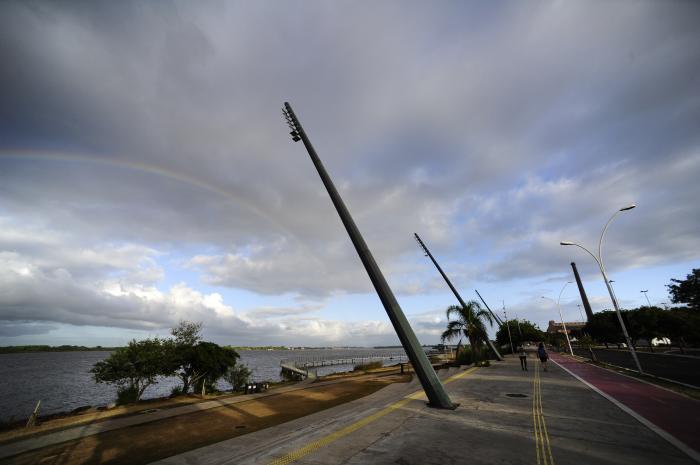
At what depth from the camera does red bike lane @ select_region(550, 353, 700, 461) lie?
7.11m

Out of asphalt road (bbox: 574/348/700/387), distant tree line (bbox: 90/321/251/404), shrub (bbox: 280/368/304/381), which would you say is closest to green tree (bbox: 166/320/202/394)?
distant tree line (bbox: 90/321/251/404)

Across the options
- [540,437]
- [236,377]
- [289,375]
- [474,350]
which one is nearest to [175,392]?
[236,377]

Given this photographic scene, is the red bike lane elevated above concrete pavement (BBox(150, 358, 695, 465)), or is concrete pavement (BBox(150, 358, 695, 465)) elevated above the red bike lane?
concrete pavement (BBox(150, 358, 695, 465))

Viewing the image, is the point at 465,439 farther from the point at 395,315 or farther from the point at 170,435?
the point at 170,435

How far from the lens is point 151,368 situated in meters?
23.1

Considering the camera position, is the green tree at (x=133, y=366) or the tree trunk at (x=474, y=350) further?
the tree trunk at (x=474, y=350)

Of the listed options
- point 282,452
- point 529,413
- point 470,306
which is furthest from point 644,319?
point 282,452

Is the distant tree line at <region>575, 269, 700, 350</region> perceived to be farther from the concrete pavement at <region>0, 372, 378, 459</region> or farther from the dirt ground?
the concrete pavement at <region>0, 372, 378, 459</region>

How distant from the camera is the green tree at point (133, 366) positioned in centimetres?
2166

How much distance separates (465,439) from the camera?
684cm

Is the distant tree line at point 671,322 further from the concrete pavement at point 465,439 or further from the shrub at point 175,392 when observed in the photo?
the shrub at point 175,392

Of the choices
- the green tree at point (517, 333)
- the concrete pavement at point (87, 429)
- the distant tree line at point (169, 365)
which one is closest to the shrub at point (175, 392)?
the distant tree line at point (169, 365)

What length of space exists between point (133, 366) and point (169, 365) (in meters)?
2.66

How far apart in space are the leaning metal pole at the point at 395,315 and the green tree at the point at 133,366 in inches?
839
